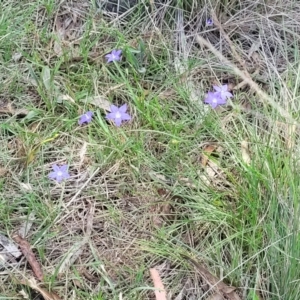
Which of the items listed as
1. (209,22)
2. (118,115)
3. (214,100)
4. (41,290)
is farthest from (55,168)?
(209,22)

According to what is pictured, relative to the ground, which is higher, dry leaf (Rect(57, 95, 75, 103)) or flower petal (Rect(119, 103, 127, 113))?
flower petal (Rect(119, 103, 127, 113))

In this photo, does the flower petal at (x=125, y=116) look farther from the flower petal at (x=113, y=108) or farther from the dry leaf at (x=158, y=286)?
the dry leaf at (x=158, y=286)

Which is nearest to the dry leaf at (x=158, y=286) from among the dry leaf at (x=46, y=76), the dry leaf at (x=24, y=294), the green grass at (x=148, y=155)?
the green grass at (x=148, y=155)

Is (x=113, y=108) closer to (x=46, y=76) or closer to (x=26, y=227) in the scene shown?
(x=46, y=76)

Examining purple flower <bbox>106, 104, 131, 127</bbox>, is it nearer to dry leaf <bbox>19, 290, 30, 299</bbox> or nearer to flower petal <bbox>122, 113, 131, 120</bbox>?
flower petal <bbox>122, 113, 131, 120</bbox>

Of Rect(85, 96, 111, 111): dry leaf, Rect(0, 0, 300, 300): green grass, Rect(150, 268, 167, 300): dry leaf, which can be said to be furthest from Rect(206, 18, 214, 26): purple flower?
Rect(150, 268, 167, 300): dry leaf

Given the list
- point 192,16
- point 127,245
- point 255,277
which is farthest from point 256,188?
point 192,16
